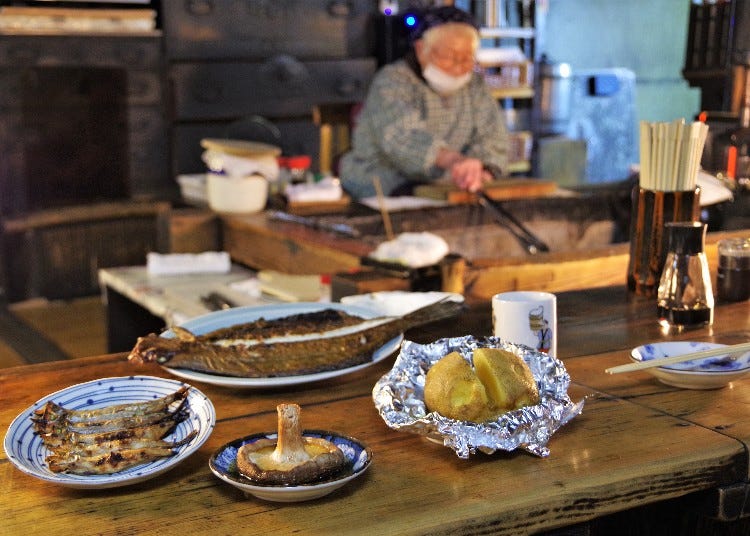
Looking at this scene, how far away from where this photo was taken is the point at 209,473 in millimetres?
1227

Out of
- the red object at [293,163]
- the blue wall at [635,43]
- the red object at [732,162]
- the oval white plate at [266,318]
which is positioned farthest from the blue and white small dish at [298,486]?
the blue wall at [635,43]

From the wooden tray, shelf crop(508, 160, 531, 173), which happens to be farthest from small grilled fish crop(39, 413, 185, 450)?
shelf crop(508, 160, 531, 173)

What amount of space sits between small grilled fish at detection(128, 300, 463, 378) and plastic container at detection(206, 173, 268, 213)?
2252 millimetres

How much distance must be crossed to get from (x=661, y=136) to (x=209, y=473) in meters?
1.27

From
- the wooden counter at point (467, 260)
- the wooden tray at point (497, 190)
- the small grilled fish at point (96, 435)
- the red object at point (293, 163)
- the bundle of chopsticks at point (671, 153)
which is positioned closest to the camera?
the small grilled fish at point (96, 435)

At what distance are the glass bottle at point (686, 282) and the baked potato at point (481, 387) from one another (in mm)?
663

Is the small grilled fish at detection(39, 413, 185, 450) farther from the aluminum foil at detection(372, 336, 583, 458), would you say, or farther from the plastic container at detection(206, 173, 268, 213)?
the plastic container at detection(206, 173, 268, 213)

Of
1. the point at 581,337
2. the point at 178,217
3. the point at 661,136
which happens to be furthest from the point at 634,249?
the point at 178,217

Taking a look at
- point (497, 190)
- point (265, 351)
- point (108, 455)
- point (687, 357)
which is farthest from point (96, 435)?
point (497, 190)

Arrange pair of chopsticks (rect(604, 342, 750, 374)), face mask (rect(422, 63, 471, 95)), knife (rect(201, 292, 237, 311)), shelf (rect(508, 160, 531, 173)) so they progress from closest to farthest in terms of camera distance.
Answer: pair of chopsticks (rect(604, 342, 750, 374))
knife (rect(201, 292, 237, 311))
face mask (rect(422, 63, 471, 95))
shelf (rect(508, 160, 531, 173))

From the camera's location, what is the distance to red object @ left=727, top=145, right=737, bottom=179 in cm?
385

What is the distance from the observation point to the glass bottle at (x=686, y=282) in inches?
73.0

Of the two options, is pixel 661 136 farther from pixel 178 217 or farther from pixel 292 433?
pixel 178 217

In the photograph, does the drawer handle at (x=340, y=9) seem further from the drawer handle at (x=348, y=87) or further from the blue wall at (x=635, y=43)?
the blue wall at (x=635, y=43)
